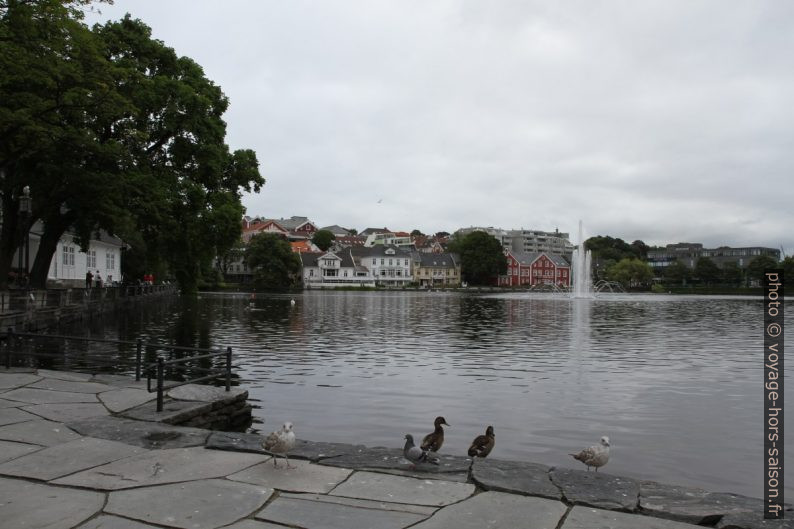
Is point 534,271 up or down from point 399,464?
up

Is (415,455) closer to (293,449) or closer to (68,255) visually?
(293,449)

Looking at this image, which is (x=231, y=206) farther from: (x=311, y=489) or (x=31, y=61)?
(x=311, y=489)

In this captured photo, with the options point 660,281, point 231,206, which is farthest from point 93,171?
point 660,281

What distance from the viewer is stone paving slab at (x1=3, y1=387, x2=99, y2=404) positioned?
34.7ft

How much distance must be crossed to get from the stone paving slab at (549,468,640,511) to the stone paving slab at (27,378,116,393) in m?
8.76

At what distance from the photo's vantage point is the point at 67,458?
734 cm

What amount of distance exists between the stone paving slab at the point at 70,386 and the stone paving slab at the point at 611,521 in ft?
30.3

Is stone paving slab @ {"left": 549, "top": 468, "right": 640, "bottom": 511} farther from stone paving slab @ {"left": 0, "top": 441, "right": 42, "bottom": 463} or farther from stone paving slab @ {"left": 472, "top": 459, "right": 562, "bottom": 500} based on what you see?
stone paving slab @ {"left": 0, "top": 441, "right": 42, "bottom": 463}

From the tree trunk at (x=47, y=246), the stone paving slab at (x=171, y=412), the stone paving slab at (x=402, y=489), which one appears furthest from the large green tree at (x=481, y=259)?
the stone paving slab at (x=402, y=489)

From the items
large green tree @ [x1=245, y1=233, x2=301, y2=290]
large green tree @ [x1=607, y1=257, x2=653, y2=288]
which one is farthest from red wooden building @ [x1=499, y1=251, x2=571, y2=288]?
large green tree @ [x1=245, y1=233, x2=301, y2=290]

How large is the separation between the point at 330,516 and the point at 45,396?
304 inches

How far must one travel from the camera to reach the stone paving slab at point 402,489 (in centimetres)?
622

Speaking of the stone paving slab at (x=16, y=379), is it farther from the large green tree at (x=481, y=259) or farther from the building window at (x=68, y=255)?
the large green tree at (x=481, y=259)

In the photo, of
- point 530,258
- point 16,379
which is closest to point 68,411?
point 16,379
